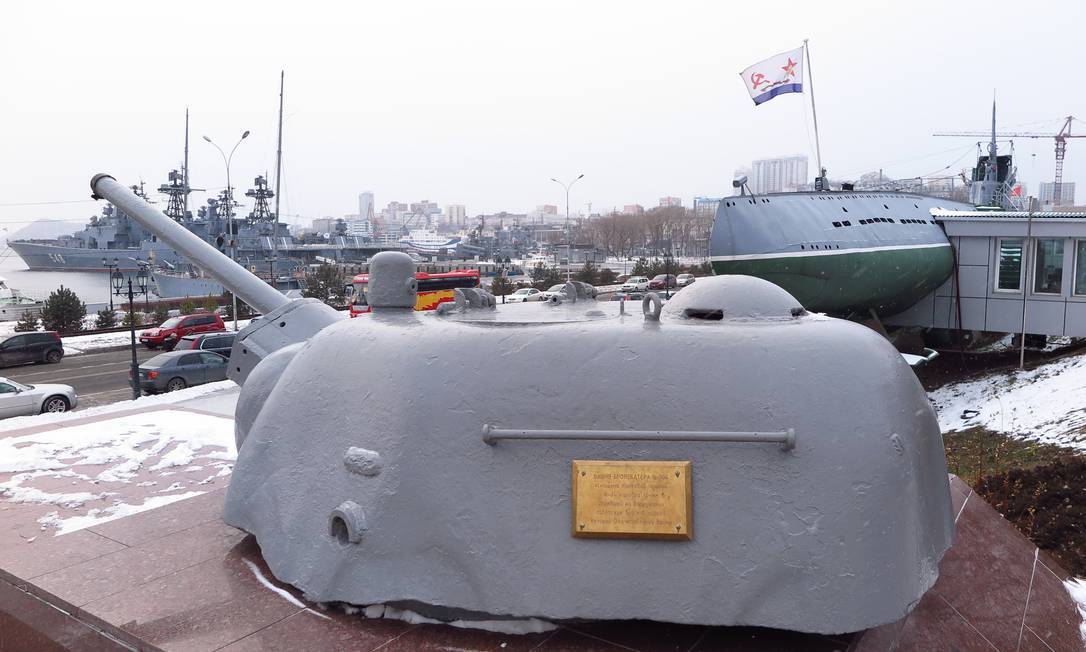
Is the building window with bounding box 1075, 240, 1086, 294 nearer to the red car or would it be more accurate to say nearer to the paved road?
the paved road

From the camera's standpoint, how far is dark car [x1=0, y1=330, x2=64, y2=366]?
72.8 ft

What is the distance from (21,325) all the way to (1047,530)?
31.4 metres

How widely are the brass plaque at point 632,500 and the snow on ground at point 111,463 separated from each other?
4.30 m

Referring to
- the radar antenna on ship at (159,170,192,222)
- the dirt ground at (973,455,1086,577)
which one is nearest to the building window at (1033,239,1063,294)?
the dirt ground at (973,455,1086,577)

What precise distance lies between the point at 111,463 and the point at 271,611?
4.69 m

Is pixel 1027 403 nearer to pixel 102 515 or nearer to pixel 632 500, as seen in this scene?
pixel 632 500

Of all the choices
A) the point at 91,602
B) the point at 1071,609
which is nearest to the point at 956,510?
the point at 1071,609

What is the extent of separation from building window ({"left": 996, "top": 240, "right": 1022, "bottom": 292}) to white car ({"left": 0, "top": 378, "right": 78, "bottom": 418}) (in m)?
20.9

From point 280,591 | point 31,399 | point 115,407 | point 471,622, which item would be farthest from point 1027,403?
point 31,399

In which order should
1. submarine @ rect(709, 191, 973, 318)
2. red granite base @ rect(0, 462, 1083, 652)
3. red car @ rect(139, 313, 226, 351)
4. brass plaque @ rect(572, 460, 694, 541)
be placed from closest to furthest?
1. brass plaque @ rect(572, 460, 694, 541)
2. red granite base @ rect(0, 462, 1083, 652)
3. submarine @ rect(709, 191, 973, 318)
4. red car @ rect(139, 313, 226, 351)

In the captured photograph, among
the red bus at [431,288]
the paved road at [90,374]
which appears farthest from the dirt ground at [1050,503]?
the red bus at [431,288]

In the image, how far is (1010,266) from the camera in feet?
62.3

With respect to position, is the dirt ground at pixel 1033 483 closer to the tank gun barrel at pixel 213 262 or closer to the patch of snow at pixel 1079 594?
the patch of snow at pixel 1079 594

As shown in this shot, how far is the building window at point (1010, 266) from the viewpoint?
18.7m
